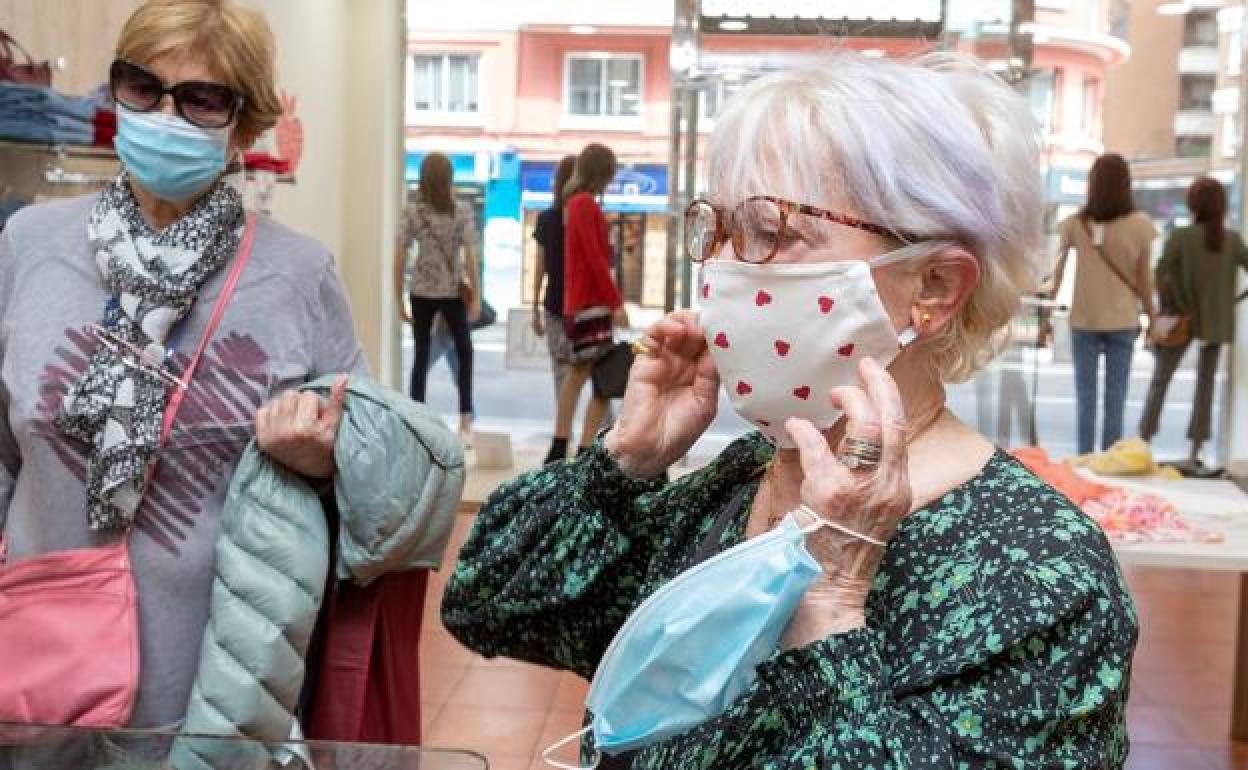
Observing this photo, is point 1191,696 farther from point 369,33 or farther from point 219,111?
point 369,33

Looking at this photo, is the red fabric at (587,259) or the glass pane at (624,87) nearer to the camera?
the red fabric at (587,259)

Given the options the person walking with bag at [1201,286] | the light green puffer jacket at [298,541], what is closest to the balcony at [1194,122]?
the person walking with bag at [1201,286]

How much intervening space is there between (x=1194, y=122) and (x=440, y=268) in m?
4.74

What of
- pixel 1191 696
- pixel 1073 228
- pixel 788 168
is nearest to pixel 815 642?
pixel 788 168

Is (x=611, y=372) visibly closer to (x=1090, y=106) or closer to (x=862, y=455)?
(x=1090, y=106)

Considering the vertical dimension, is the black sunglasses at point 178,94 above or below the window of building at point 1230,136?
below

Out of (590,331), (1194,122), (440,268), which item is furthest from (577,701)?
(1194,122)

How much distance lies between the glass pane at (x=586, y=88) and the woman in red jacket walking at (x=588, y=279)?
126 centimetres

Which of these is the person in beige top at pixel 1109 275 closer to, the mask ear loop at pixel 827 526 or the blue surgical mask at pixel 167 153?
the blue surgical mask at pixel 167 153

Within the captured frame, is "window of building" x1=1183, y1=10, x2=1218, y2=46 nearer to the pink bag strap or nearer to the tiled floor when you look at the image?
the tiled floor

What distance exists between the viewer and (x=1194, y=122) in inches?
342

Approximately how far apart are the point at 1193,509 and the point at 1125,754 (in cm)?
265

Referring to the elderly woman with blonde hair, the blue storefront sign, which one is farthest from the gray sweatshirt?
the blue storefront sign

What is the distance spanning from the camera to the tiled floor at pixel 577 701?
406 cm
